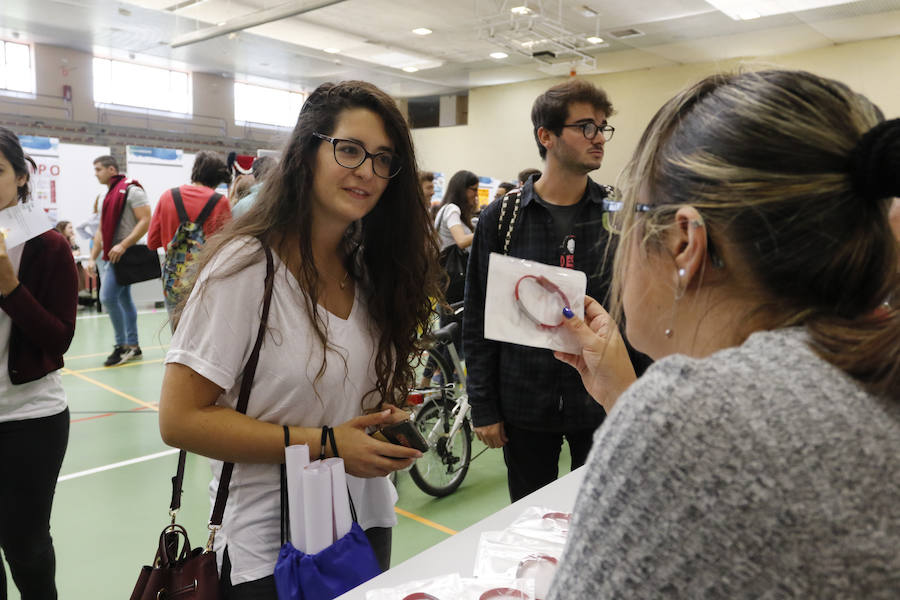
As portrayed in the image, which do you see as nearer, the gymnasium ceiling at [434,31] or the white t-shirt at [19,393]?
the white t-shirt at [19,393]

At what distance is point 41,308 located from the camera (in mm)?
1845

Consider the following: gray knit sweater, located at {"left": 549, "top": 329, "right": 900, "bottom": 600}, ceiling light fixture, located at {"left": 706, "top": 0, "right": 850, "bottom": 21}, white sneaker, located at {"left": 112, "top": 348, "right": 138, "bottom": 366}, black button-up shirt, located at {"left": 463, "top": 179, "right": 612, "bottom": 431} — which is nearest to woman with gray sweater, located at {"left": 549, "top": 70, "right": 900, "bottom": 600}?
gray knit sweater, located at {"left": 549, "top": 329, "right": 900, "bottom": 600}

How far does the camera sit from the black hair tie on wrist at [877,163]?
0.58 meters

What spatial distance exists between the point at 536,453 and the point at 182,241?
10.7ft

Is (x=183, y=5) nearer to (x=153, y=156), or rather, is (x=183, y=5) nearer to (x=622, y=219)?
(x=153, y=156)

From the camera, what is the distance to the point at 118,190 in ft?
19.3

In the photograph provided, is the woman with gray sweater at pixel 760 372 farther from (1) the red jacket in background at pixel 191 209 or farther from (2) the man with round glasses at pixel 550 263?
(1) the red jacket in background at pixel 191 209

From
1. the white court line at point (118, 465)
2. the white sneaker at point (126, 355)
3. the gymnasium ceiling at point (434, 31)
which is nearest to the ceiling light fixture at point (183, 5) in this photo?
the gymnasium ceiling at point (434, 31)

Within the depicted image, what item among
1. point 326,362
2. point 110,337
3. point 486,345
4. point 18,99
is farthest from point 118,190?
point 18,99

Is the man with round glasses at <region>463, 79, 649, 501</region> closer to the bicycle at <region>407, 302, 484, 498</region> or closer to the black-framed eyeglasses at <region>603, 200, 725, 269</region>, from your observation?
the black-framed eyeglasses at <region>603, 200, 725, 269</region>

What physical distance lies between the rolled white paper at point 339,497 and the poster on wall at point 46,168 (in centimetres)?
1043

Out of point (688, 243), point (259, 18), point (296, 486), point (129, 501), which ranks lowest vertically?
point (129, 501)

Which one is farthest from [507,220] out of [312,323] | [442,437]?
[442,437]

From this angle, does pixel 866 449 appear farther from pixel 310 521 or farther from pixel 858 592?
pixel 310 521
